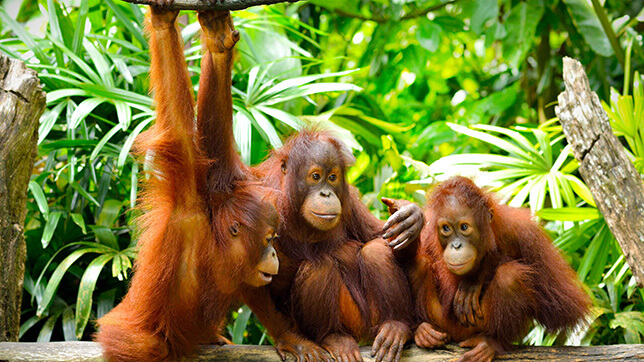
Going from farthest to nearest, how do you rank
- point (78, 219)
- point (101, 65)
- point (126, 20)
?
point (126, 20), point (101, 65), point (78, 219)

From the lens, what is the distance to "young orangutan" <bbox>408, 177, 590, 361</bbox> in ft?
9.36

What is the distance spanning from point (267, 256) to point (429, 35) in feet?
9.52

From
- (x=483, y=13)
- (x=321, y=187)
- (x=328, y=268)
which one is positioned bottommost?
(x=328, y=268)

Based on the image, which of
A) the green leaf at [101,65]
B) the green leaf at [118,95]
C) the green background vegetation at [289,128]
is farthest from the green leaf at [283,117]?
the green leaf at [101,65]

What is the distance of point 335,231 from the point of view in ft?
10.2

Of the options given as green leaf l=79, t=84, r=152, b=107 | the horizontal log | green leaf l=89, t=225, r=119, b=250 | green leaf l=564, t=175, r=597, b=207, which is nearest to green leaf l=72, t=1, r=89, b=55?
green leaf l=79, t=84, r=152, b=107

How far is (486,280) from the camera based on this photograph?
299 centimetres

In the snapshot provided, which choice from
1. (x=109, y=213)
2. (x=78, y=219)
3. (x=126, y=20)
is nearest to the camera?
(x=78, y=219)

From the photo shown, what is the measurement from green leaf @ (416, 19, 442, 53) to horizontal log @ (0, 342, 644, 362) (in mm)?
2662

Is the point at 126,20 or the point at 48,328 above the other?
the point at 126,20

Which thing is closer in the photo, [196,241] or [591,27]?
[196,241]

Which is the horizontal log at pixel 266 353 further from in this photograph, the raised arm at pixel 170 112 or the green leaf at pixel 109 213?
the green leaf at pixel 109 213

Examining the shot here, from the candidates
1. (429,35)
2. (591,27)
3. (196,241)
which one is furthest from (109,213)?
(591,27)

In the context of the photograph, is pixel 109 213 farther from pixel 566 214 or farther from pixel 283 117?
pixel 566 214
